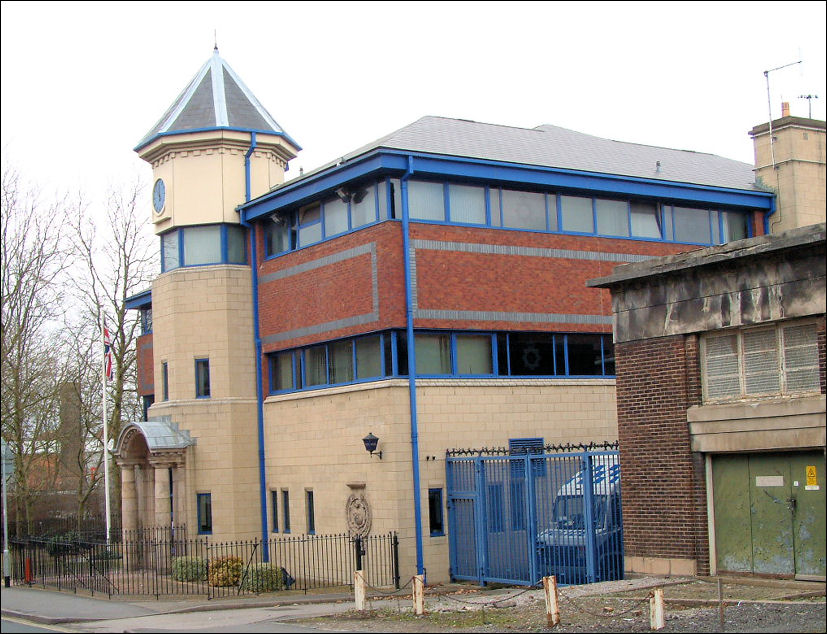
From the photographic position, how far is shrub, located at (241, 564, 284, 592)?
25047 mm

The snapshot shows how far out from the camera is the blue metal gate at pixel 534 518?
829 inches

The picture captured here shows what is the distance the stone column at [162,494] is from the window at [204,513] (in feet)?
3.16

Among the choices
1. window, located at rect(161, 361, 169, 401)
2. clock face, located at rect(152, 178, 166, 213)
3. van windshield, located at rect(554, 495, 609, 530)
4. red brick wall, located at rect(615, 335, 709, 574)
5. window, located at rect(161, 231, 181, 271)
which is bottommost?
van windshield, located at rect(554, 495, 609, 530)

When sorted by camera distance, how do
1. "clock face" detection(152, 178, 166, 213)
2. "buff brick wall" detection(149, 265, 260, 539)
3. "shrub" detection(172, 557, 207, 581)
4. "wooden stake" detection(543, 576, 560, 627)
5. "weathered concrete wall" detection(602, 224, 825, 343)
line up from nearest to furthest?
1. "wooden stake" detection(543, 576, 560, 627)
2. "weathered concrete wall" detection(602, 224, 825, 343)
3. "shrub" detection(172, 557, 207, 581)
4. "buff brick wall" detection(149, 265, 260, 539)
5. "clock face" detection(152, 178, 166, 213)

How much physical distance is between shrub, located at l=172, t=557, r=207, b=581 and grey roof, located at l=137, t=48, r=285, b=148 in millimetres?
11519

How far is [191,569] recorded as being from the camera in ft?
88.4

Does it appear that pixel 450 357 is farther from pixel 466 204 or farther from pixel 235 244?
pixel 235 244

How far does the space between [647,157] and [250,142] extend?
37.6 feet

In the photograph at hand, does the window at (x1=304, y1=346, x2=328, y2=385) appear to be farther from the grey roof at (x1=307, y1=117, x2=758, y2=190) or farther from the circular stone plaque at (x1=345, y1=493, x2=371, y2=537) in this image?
the grey roof at (x1=307, y1=117, x2=758, y2=190)

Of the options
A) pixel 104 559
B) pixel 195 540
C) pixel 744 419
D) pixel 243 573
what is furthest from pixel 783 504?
pixel 104 559

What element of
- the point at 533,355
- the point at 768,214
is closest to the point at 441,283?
the point at 533,355

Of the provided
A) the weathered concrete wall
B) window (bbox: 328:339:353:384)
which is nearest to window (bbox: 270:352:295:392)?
window (bbox: 328:339:353:384)

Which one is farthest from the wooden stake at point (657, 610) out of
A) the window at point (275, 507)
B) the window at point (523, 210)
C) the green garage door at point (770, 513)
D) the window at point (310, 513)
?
the window at point (275, 507)

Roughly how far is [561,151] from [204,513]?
13645 mm
